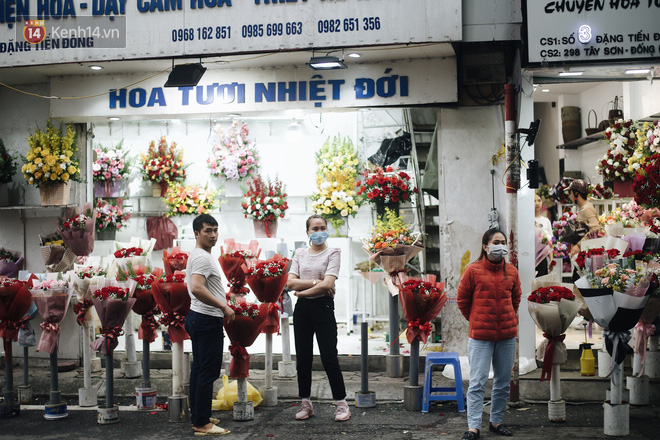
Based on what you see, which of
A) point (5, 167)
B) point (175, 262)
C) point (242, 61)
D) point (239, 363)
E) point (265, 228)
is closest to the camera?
point (239, 363)

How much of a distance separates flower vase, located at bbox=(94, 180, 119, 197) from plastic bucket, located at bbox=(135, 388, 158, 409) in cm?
502

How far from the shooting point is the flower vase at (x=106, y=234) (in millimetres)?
12056

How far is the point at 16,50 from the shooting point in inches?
364

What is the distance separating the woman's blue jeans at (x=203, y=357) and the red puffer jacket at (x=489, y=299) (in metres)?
2.18

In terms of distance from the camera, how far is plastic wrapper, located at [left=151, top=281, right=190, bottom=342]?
748cm

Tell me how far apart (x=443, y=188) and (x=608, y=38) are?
93.4 inches

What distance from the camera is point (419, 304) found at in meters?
7.65

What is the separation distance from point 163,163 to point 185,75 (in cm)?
357

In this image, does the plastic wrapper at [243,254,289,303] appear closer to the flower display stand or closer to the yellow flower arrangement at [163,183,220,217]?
the yellow flower arrangement at [163,183,220,217]

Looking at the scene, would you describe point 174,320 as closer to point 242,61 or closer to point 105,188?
point 242,61

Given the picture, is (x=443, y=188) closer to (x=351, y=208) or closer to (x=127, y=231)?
(x=351, y=208)

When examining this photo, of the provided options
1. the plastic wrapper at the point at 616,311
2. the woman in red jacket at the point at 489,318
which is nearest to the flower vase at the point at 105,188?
the woman in red jacket at the point at 489,318

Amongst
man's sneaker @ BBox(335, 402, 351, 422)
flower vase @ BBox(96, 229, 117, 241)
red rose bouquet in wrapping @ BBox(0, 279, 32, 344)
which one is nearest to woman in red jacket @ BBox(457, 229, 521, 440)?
man's sneaker @ BBox(335, 402, 351, 422)

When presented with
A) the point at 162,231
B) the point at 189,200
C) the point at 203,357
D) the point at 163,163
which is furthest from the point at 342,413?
the point at 163,163
